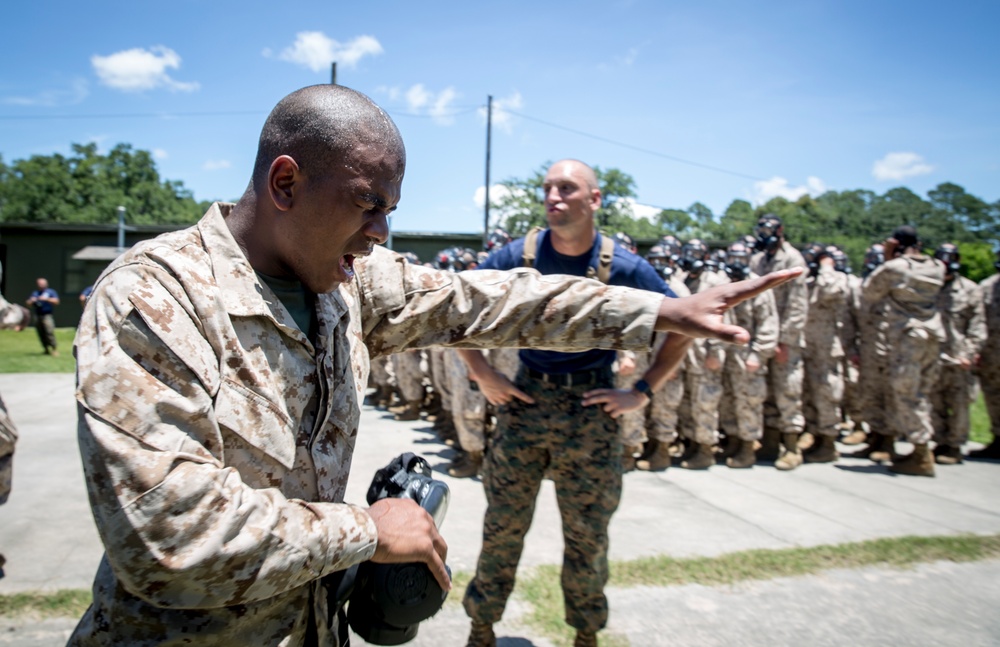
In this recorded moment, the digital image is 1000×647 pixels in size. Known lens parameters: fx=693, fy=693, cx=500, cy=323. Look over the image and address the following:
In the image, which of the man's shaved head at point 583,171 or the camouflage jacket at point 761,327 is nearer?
the man's shaved head at point 583,171

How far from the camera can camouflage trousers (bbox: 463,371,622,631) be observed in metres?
3.19

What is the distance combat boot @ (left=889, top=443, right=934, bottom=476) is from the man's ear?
7.71m

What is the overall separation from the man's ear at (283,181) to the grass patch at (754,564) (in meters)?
2.88

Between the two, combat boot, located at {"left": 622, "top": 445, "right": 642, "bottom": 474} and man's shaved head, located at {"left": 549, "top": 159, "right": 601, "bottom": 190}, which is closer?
man's shaved head, located at {"left": 549, "top": 159, "right": 601, "bottom": 190}

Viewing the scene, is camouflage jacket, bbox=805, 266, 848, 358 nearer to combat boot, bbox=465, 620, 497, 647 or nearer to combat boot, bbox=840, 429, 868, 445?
combat boot, bbox=840, 429, 868, 445

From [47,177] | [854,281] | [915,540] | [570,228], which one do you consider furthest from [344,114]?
[47,177]

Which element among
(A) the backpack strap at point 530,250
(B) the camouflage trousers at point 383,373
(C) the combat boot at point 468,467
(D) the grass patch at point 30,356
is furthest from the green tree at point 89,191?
(A) the backpack strap at point 530,250

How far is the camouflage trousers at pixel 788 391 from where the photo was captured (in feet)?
25.4

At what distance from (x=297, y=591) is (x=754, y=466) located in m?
7.06

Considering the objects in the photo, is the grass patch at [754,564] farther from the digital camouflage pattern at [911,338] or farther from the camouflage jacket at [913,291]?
the camouflage jacket at [913,291]

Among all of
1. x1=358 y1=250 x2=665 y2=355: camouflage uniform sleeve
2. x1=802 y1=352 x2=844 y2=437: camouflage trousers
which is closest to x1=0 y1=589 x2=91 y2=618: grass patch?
x1=358 y1=250 x2=665 y2=355: camouflage uniform sleeve

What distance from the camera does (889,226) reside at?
37.5 m

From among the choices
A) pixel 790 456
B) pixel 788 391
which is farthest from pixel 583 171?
pixel 790 456

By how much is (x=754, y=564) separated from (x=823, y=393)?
13.7 feet
